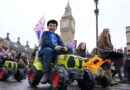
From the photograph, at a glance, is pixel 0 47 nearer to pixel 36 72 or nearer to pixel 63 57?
pixel 36 72

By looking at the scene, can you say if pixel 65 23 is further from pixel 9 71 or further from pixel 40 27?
pixel 9 71

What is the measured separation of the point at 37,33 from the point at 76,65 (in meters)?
9.12

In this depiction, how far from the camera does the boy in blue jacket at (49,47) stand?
7777 mm

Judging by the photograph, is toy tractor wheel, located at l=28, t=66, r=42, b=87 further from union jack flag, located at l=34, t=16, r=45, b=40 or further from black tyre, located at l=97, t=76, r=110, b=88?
union jack flag, located at l=34, t=16, r=45, b=40

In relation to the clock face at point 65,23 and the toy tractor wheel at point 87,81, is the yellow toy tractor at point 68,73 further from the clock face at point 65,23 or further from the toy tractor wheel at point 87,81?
the clock face at point 65,23

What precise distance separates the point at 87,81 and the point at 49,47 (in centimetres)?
118

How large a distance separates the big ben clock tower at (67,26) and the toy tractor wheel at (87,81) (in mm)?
145365

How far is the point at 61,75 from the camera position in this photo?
6969 millimetres

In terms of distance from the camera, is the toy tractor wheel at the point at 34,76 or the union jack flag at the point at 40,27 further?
the union jack flag at the point at 40,27

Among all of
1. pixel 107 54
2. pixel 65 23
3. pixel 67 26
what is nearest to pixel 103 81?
pixel 107 54

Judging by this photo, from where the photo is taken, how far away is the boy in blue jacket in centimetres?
778

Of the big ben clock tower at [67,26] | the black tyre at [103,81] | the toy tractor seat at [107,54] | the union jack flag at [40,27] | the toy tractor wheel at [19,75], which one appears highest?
the big ben clock tower at [67,26]

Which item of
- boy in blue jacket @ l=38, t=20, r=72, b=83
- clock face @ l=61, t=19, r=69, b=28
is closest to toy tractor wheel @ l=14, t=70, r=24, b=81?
boy in blue jacket @ l=38, t=20, r=72, b=83

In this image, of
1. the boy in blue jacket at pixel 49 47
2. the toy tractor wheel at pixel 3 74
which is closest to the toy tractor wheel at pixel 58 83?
the boy in blue jacket at pixel 49 47
